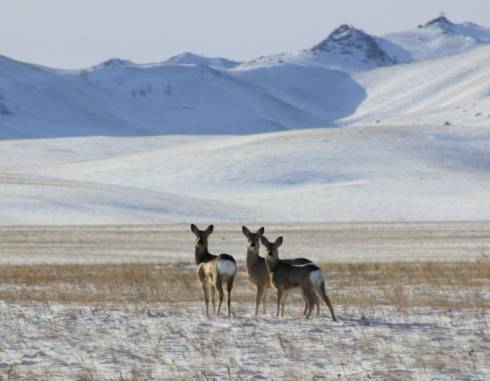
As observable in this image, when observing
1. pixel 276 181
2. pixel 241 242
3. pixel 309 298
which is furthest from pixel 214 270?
pixel 276 181

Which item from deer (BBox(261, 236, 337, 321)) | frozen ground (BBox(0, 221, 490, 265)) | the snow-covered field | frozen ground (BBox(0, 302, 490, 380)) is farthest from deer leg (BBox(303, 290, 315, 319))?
the snow-covered field

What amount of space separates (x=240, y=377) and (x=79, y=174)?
247ft

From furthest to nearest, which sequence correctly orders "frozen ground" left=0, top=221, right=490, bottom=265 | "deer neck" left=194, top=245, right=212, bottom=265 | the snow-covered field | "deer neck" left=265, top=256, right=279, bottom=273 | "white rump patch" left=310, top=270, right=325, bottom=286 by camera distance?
the snow-covered field
"frozen ground" left=0, top=221, right=490, bottom=265
"deer neck" left=194, top=245, right=212, bottom=265
"deer neck" left=265, top=256, right=279, bottom=273
"white rump patch" left=310, top=270, right=325, bottom=286

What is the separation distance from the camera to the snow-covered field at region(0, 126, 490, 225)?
59.2 metres

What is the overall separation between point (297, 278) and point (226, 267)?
1.04m

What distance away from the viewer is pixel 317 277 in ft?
51.4

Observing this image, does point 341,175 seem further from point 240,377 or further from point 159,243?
point 240,377

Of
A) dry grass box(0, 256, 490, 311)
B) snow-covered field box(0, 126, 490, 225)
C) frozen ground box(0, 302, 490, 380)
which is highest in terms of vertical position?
snow-covered field box(0, 126, 490, 225)

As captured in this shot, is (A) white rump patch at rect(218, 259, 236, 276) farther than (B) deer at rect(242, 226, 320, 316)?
No

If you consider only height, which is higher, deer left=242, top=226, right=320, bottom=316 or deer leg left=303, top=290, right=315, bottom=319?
deer left=242, top=226, right=320, bottom=316

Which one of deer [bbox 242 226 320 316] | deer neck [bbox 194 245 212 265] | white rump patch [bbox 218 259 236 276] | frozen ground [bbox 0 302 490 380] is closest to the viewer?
frozen ground [bbox 0 302 490 380]

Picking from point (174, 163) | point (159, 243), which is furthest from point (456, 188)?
point (159, 243)

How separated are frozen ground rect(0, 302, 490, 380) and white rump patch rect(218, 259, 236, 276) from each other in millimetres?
680

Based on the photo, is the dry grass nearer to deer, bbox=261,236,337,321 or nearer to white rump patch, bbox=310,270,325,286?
deer, bbox=261,236,337,321
